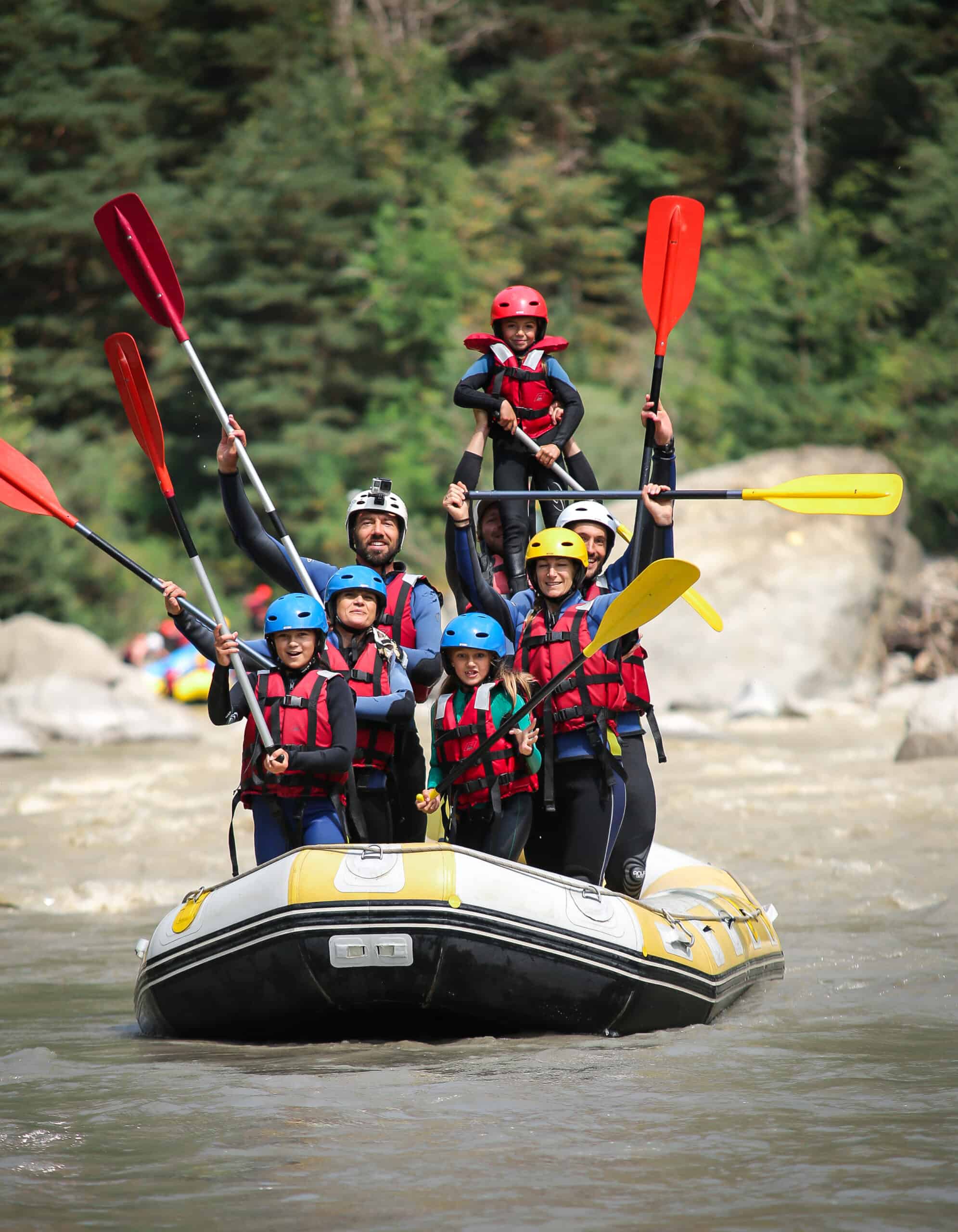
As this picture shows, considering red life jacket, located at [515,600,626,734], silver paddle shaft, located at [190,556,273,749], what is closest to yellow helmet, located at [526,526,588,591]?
red life jacket, located at [515,600,626,734]

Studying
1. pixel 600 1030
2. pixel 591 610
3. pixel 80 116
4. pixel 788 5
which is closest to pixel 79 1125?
pixel 600 1030

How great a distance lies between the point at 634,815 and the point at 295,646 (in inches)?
48.4

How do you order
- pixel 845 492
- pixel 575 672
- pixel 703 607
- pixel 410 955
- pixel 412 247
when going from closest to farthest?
1. pixel 410 955
2. pixel 575 672
3. pixel 845 492
4. pixel 703 607
5. pixel 412 247

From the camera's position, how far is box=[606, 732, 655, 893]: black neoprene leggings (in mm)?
5301

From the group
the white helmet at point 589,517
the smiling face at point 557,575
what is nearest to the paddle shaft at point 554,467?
the white helmet at point 589,517

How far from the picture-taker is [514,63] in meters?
29.6

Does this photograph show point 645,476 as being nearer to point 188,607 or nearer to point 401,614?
point 401,614

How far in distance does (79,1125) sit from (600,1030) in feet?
5.07

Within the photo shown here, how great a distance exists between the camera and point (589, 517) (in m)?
5.49

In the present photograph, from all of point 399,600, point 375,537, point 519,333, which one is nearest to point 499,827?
point 399,600

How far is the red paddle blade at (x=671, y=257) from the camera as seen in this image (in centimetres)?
628

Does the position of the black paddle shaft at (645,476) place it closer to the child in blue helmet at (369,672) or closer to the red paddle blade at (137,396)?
the child in blue helmet at (369,672)

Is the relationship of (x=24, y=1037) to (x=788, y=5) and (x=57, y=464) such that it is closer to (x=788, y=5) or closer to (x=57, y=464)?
(x=57, y=464)

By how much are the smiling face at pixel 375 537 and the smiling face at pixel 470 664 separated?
48 centimetres
